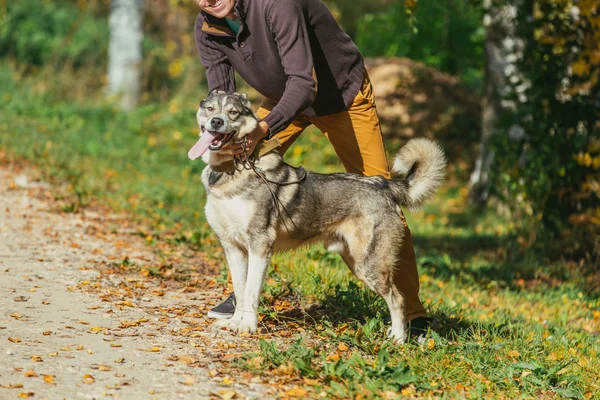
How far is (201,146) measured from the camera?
4277 millimetres

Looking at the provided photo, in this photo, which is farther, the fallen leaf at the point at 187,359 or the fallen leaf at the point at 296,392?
the fallen leaf at the point at 187,359

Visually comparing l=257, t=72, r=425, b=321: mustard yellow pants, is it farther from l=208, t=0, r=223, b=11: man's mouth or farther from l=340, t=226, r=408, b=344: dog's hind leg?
l=208, t=0, r=223, b=11: man's mouth

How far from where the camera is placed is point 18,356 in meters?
4.11

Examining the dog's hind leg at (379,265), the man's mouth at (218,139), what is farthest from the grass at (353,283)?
the man's mouth at (218,139)

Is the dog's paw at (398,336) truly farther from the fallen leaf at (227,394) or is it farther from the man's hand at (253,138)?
the man's hand at (253,138)

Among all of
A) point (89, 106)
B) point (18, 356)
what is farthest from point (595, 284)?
point (89, 106)

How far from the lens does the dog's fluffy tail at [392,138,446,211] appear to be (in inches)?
191

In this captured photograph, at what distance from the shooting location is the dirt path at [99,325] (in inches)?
152

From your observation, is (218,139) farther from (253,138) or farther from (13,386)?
(13,386)

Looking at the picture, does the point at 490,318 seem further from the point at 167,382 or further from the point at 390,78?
the point at 390,78

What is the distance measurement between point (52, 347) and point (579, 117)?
6.26 metres

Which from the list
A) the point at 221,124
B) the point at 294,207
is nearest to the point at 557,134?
the point at 294,207

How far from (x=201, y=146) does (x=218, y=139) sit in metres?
0.13

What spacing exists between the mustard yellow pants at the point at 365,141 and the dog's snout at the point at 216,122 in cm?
87
